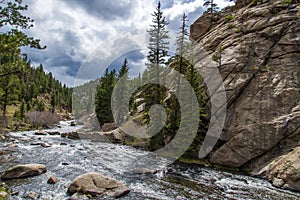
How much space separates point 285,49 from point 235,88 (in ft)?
25.2

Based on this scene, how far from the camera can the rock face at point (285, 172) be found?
15.4 meters

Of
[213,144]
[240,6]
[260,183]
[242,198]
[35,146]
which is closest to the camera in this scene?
[242,198]

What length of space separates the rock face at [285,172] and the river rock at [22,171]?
1793cm

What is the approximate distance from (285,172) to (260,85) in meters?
10.7

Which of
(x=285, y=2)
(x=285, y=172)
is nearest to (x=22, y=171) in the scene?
(x=285, y=172)

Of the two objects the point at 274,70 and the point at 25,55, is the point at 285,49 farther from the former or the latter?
the point at 25,55

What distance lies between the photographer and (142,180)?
15.3 meters

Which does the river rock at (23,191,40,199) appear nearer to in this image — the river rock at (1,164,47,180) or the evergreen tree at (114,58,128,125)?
the river rock at (1,164,47,180)

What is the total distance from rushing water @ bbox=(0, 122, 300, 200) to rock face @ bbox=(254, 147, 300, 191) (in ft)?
2.74

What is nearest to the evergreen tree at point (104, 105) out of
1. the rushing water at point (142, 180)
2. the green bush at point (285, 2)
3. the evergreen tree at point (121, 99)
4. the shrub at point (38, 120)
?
the evergreen tree at point (121, 99)

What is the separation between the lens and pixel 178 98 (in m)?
26.0

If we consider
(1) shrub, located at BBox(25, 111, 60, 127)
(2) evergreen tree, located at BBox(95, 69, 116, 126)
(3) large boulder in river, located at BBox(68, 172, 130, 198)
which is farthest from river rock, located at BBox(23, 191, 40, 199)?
(1) shrub, located at BBox(25, 111, 60, 127)

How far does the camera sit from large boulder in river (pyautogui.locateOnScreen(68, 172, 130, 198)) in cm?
1189

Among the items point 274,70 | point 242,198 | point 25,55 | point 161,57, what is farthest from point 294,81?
point 25,55
